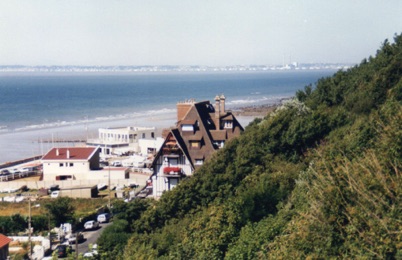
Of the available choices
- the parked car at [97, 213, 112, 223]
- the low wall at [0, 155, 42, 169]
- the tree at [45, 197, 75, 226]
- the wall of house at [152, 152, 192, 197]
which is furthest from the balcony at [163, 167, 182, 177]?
the low wall at [0, 155, 42, 169]

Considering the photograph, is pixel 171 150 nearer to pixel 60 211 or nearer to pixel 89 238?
pixel 60 211

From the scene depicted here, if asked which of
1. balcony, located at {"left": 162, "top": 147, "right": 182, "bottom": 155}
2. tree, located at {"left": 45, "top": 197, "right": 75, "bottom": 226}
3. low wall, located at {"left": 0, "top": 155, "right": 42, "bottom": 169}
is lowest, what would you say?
low wall, located at {"left": 0, "top": 155, "right": 42, "bottom": 169}

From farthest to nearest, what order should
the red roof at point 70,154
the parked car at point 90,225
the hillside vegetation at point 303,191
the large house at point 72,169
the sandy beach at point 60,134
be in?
the sandy beach at point 60,134 → the red roof at point 70,154 → the large house at point 72,169 → the parked car at point 90,225 → the hillside vegetation at point 303,191

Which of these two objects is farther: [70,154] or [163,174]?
[70,154]

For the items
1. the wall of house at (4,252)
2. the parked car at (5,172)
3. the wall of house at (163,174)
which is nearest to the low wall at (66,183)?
the parked car at (5,172)

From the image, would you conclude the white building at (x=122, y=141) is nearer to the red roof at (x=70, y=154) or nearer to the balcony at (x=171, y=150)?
the red roof at (x=70, y=154)

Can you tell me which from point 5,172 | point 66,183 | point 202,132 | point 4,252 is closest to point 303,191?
point 4,252

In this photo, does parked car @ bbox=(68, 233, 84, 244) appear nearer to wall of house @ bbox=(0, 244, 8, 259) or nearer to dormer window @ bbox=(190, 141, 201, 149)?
wall of house @ bbox=(0, 244, 8, 259)
